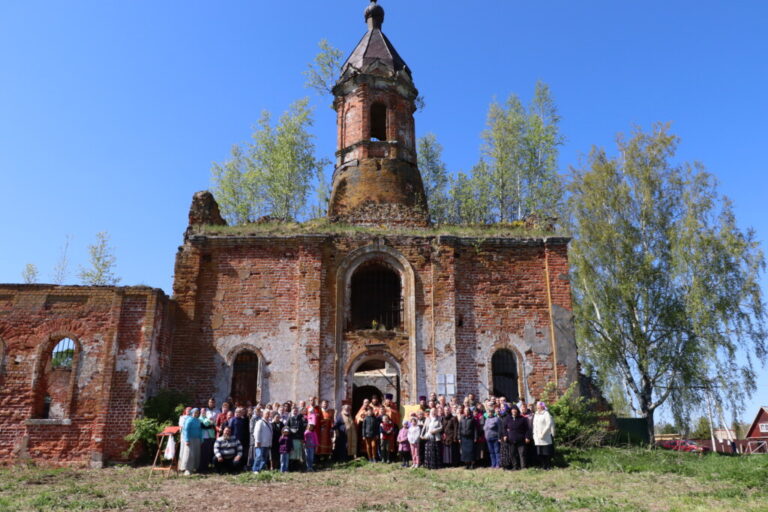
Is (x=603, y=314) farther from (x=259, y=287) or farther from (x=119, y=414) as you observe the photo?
(x=119, y=414)

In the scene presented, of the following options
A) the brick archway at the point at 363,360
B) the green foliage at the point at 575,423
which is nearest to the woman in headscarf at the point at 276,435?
the brick archway at the point at 363,360

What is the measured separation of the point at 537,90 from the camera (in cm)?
2689

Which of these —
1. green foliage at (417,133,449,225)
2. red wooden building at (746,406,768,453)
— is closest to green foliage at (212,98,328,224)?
green foliage at (417,133,449,225)

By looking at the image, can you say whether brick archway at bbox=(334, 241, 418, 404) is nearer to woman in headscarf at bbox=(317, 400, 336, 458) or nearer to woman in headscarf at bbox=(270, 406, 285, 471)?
woman in headscarf at bbox=(317, 400, 336, 458)

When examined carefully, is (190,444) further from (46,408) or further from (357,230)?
(357,230)

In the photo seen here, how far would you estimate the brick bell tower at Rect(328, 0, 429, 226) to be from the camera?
1811 cm

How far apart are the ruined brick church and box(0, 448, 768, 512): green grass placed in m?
2.10

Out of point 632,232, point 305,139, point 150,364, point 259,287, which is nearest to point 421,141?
point 305,139

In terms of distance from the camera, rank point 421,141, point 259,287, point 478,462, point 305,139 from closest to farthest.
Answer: point 478,462 → point 259,287 → point 305,139 → point 421,141

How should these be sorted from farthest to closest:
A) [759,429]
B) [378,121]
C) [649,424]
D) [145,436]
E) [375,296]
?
[759,429] → [378,121] → [649,424] → [375,296] → [145,436]

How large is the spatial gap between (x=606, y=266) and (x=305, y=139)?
1510cm

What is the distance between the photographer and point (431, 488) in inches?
368

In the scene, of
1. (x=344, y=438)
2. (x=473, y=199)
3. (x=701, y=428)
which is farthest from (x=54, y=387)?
(x=701, y=428)

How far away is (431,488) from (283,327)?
7186 millimetres
